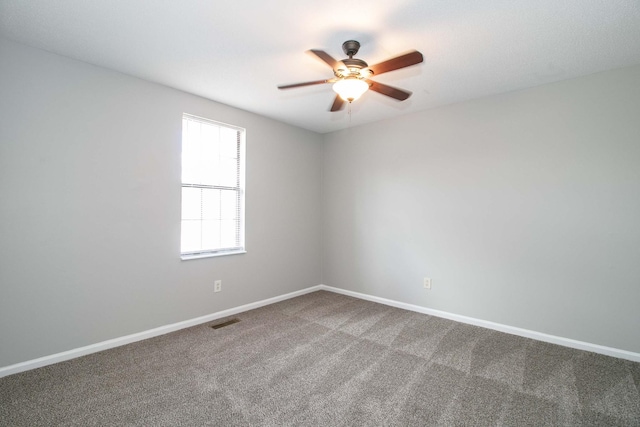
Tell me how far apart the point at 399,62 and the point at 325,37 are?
63 cm

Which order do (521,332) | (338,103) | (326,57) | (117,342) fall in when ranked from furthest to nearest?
(521,332) → (117,342) → (338,103) → (326,57)

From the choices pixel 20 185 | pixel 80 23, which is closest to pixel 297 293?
pixel 20 185

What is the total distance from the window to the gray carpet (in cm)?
100

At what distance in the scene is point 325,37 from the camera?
215 cm

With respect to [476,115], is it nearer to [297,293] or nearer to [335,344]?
[335,344]

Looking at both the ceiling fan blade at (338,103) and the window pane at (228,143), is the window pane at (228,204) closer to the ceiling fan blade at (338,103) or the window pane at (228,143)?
the window pane at (228,143)

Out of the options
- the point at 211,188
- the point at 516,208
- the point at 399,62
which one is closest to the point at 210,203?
the point at 211,188

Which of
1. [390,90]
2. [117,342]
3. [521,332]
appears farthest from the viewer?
[521,332]

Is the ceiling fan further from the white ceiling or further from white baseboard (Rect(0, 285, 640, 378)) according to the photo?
white baseboard (Rect(0, 285, 640, 378))

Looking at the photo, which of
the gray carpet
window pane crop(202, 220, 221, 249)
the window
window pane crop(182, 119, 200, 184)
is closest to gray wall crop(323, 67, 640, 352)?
the gray carpet

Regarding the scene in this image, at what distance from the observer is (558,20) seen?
1.93m

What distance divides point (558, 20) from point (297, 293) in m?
3.89

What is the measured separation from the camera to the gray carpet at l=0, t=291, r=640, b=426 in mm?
1803

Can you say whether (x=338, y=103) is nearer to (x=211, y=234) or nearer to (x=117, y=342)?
(x=211, y=234)
